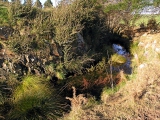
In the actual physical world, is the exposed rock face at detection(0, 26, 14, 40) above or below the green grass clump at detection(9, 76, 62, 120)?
above

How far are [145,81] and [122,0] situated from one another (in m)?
8.81

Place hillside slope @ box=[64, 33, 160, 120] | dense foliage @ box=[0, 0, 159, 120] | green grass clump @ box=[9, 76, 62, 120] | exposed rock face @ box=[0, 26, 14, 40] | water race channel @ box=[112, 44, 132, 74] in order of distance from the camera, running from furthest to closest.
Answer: water race channel @ box=[112, 44, 132, 74]
exposed rock face @ box=[0, 26, 14, 40]
dense foliage @ box=[0, 0, 159, 120]
green grass clump @ box=[9, 76, 62, 120]
hillside slope @ box=[64, 33, 160, 120]

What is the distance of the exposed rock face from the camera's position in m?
8.32

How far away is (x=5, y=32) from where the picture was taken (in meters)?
8.50

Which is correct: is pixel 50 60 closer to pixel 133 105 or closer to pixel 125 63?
pixel 125 63

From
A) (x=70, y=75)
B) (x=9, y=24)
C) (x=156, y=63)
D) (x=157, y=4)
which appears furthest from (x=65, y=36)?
(x=157, y=4)

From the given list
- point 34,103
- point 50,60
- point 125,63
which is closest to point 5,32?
point 50,60

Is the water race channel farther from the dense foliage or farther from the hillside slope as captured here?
the hillside slope

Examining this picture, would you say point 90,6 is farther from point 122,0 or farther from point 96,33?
point 122,0

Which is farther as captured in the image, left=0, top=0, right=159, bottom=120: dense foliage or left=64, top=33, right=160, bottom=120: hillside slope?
left=0, top=0, right=159, bottom=120: dense foliage

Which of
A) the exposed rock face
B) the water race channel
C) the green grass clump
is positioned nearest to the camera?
the green grass clump

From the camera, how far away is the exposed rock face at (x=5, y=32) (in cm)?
832

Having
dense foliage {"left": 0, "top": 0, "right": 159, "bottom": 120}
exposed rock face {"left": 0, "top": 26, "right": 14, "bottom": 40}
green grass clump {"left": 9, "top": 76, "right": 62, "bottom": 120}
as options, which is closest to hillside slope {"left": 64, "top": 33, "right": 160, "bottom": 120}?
dense foliage {"left": 0, "top": 0, "right": 159, "bottom": 120}

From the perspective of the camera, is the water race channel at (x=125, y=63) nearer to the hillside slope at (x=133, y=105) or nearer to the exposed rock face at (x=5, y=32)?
the hillside slope at (x=133, y=105)
